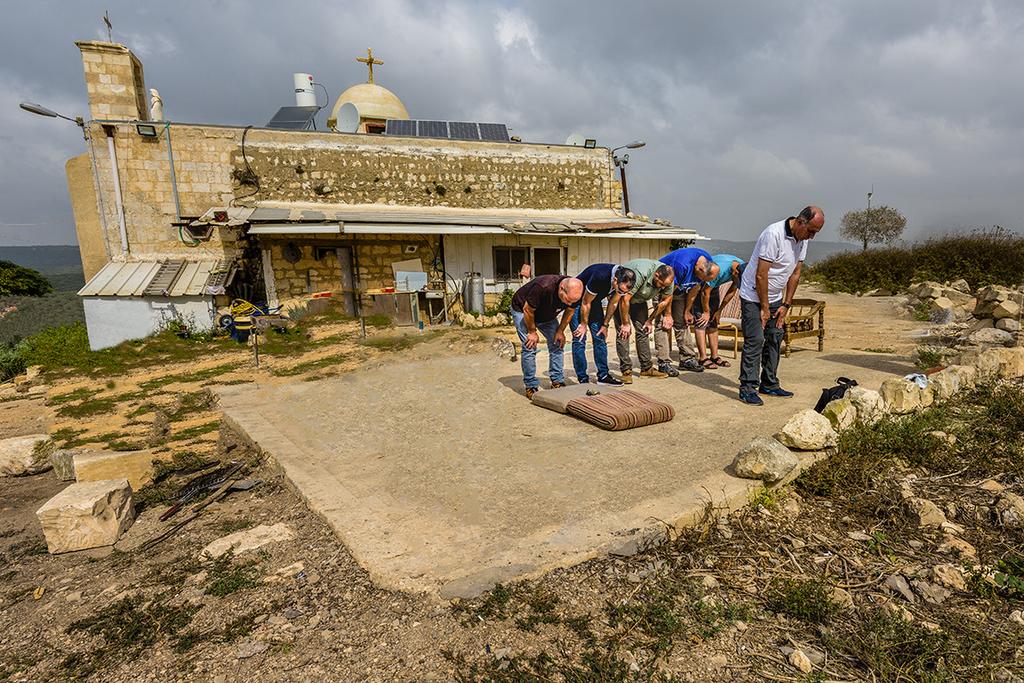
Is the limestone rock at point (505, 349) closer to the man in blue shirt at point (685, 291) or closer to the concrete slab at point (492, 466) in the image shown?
the concrete slab at point (492, 466)

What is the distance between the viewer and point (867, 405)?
165 inches

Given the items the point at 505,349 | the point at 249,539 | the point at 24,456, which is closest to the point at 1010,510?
the point at 249,539

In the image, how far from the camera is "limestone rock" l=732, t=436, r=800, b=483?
10.7ft

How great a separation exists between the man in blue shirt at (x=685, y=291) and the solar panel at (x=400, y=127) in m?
11.1

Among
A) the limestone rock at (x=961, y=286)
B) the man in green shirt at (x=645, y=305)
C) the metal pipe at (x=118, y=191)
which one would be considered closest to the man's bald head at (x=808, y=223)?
the man in green shirt at (x=645, y=305)

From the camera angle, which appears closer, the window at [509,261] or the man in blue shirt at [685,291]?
the man in blue shirt at [685,291]

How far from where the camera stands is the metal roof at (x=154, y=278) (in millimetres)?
11070

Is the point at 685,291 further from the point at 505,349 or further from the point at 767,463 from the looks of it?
the point at 767,463

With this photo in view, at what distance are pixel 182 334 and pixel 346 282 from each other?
3.84 metres

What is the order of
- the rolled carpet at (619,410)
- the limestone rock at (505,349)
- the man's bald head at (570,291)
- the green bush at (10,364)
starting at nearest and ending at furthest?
the rolled carpet at (619,410)
the man's bald head at (570,291)
the limestone rock at (505,349)
the green bush at (10,364)

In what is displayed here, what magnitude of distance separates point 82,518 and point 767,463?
177 inches

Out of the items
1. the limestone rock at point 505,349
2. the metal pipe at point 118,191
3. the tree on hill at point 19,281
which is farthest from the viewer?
the tree on hill at point 19,281

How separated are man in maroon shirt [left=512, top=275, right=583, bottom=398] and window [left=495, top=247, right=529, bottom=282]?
7657 millimetres

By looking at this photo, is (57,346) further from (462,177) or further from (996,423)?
(996,423)
